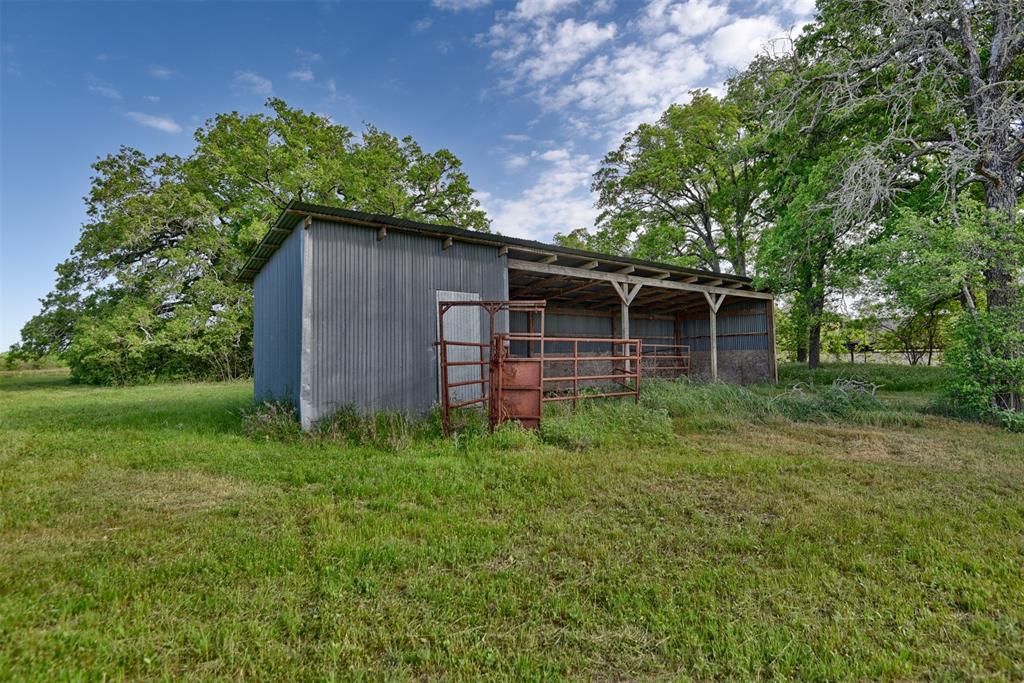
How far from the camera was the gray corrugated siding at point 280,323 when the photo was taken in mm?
7680

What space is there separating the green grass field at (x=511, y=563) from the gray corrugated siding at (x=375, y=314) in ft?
5.87

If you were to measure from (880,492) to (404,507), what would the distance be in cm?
462

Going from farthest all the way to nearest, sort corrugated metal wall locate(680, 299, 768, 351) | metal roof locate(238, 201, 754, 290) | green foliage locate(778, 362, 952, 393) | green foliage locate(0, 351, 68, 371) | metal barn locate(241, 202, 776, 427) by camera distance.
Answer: green foliage locate(0, 351, 68, 371) → corrugated metal wall locate(680, 299, 768, 351) → green foliage locate(778, 362, 952, 393) → metal roof locate(238, 201, 754, 290) → metal barn locate(241, 202, 776, 427)

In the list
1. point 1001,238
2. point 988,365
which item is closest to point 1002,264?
point 1001,238

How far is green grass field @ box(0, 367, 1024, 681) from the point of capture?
1977 mm

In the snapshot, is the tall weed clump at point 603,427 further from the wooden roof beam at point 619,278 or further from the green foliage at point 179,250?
the green foliage at point 179,250

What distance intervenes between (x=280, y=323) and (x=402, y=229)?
356cm

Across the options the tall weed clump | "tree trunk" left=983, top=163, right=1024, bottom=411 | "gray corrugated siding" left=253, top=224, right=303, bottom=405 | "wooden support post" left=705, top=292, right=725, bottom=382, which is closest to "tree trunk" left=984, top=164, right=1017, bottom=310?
"tree trunk" left=983, top=163, right=1024, bottom=411

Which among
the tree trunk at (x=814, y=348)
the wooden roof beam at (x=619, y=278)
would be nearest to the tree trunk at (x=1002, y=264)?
the wooden roof beam at (x=619, y=278)

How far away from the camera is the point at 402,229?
7.63 metres

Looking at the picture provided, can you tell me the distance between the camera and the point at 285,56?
1333 centimetres

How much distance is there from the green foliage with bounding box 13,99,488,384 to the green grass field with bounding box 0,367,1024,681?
50.6 feet

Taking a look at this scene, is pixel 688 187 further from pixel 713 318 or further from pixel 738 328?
pixel 713 318

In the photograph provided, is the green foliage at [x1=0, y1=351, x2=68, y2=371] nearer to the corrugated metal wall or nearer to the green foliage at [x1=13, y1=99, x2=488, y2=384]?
the green foliage at [x1=13, y1=99, x2=488, y2=384]
